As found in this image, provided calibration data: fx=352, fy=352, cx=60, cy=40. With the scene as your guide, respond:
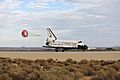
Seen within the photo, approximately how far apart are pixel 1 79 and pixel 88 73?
265 inches

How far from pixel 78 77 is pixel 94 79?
172cm

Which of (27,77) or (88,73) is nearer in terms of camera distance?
(27,77)

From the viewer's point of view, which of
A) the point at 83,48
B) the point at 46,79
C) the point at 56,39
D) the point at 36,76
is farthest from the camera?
the point at 56,39

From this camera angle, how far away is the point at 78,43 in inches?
3952

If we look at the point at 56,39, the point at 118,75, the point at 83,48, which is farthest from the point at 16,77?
the point at 56,39

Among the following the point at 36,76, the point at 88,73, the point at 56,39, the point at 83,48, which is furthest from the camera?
the point at 56,39

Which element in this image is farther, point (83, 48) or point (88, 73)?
point (83, 48)

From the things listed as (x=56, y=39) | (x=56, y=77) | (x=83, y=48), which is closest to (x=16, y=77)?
(x=56, y=77)

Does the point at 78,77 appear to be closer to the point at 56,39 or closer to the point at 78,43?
the point at 78,43

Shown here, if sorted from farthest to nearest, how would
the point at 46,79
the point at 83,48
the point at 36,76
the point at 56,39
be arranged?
the point at 56,39 < the point at 83,48 < the point at 36,76 < the point at 46,79

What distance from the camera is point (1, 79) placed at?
2039 centimetres

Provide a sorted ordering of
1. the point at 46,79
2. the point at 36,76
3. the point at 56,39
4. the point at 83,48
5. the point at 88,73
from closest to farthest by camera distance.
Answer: the point at 46,79 < the point at 36,76 < the point at 88,73 < the point at 83,48 < the point at 56,39

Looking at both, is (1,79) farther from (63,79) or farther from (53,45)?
Answer: (53,45)

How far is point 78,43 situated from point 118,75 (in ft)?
264
